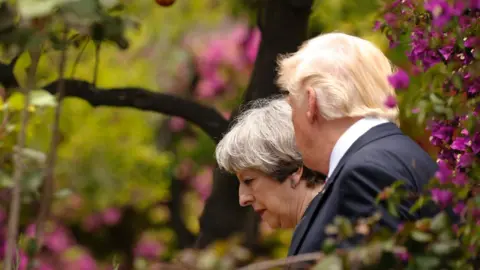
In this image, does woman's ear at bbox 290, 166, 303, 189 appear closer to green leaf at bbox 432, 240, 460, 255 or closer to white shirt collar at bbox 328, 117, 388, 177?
white shirt collar at bbox 328, 117, 388, 177

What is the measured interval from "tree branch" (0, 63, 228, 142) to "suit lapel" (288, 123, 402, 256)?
169cm

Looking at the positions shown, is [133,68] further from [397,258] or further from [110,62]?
[397,258]

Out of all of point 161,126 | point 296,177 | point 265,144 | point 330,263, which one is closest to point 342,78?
point 265,144

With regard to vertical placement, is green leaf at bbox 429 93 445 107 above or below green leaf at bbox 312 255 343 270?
above

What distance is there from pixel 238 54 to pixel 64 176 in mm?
2171

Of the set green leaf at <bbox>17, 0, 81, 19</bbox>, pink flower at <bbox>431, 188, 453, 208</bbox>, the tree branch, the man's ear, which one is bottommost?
the tree branch

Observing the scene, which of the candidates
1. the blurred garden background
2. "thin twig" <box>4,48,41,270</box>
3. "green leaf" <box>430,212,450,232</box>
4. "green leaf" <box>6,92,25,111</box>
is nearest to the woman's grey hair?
the blurred garden background

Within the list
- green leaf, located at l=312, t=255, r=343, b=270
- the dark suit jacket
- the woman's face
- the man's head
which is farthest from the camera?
the woman's face

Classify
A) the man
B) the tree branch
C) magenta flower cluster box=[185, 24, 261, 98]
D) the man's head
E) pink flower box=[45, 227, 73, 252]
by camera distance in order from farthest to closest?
pink flower box=[45, 227, 73, 252] → magenta flower cluster box=[185, 24, 261, 98] → the tree branch → the man's head → the man

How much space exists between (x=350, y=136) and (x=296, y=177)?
2.42ft

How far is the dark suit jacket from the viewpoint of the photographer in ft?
8.82

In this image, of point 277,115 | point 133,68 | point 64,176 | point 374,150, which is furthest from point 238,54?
point 374,150

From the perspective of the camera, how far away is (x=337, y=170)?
9.39ft

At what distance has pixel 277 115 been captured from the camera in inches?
142
